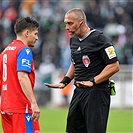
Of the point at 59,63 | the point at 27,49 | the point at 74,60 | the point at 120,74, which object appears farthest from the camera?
the point at 59,63

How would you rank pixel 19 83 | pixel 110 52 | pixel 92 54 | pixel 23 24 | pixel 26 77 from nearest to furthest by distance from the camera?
pixel 26 77
pixel 19 83
pixel 23 24
pixel 110 52
pixel 92 54

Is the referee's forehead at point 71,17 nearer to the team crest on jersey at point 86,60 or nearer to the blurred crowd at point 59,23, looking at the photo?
the team crest on jersey at point 86,60

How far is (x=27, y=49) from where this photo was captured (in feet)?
26.8

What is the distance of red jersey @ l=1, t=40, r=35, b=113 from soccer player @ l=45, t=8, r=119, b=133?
809mm

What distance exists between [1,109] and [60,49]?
50.2ft

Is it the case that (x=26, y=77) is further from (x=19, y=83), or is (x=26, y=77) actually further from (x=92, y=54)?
(x=92, y=54)

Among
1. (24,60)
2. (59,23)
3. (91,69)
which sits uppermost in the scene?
(59,23)

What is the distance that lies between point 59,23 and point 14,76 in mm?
16531

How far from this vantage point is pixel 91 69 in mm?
8664

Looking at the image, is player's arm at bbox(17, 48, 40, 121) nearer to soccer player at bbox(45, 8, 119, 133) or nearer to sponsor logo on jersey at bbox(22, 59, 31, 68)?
sponsor logo on jersey at bbox(22, 59, 31, 68)

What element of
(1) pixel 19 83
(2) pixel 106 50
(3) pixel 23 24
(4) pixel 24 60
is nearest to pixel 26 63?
(4) pixel 24 60

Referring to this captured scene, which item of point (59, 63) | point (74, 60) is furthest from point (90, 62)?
point (59, 63)

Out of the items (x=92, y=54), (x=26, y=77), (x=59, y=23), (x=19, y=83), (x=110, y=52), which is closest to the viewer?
(x=26, y=77)

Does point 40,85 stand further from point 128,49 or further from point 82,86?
point 82,86
